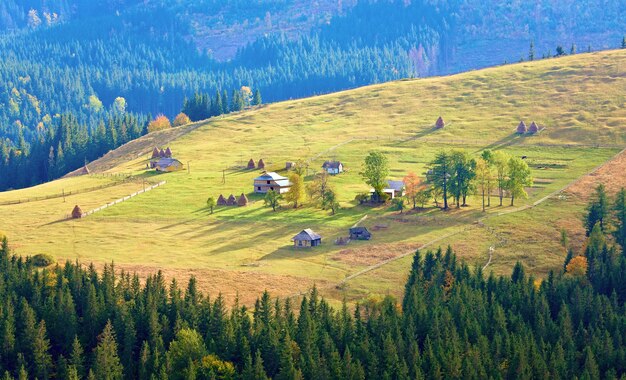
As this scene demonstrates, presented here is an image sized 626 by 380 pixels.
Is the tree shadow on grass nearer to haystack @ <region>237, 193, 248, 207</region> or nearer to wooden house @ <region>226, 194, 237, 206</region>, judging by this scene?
haystack @ <region>237, 193, 248, 207</region>

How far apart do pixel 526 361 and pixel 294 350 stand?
22398 millimetres

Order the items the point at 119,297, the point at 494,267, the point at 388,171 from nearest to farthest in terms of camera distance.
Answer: the point at 119,297 → the point at 494,267 → the point at 388,171

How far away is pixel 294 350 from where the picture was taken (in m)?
106

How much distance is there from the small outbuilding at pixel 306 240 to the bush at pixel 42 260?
3198cm

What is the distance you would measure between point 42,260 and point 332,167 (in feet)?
202

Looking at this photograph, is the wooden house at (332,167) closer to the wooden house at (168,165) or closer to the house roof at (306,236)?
the wooden house at (168,165)

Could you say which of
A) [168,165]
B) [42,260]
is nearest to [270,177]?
[168,165]

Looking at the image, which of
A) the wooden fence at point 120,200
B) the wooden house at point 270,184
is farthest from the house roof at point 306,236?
the wooden fence at point 120,200

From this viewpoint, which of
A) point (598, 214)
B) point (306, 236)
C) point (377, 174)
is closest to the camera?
point (306, 236)

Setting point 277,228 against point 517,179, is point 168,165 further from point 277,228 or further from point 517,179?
point 517,179

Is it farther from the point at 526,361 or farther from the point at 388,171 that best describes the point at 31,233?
the point at 526,361

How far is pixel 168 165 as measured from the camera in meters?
193

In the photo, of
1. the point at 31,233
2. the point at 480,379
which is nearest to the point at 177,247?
the point at 31,233

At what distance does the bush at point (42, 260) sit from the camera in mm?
135000
